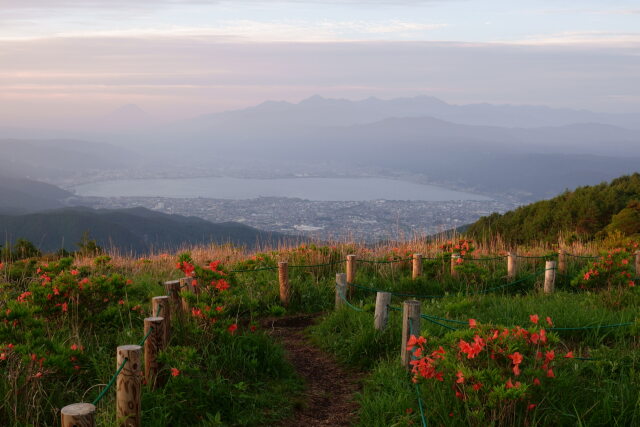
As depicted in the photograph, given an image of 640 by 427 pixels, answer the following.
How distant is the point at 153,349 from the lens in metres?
4.49

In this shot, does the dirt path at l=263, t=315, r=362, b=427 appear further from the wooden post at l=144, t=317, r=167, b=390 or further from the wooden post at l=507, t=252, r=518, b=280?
the wooden post at l=507, t=252, r=518, b=280

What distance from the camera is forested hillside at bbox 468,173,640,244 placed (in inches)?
858

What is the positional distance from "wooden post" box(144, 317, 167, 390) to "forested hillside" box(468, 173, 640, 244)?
17.6 metres

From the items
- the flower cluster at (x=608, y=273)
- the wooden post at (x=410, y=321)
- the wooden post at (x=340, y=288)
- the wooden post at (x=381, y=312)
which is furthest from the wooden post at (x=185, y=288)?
the flower cluster at (x=608, y=273)

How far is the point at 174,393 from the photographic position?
173 inches

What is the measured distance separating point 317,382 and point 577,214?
22929 mm

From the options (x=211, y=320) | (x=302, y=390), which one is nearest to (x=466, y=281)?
(x=302, y=390)

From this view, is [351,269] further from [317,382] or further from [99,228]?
[99,228]

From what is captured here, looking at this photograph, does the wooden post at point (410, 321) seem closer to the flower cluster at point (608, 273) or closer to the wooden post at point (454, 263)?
the wooden post at point (454, 263)

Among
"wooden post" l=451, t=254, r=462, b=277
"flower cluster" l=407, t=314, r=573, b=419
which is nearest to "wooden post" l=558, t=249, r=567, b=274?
"wooden post" l=451, t=254, r=462, b=277

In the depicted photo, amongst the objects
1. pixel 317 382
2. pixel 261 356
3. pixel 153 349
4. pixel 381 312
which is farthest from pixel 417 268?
pixel 153 349

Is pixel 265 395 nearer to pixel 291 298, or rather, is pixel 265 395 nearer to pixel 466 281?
pixel 291 298

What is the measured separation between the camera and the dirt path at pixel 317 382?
4.80m

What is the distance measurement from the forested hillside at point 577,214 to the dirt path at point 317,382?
49.3 feet
